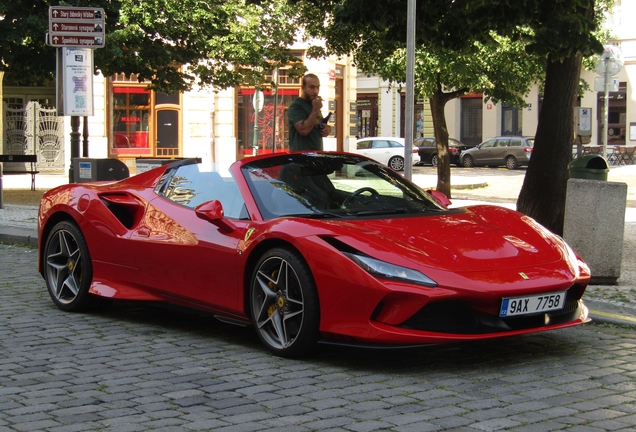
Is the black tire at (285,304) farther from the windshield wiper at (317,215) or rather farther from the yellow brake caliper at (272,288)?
the windshield wiper at (317,215)

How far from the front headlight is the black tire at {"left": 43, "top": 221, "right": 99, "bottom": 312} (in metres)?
2.78

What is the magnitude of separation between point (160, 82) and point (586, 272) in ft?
61.9

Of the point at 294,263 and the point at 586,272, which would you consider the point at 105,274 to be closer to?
the point at 294,263

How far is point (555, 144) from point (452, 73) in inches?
499

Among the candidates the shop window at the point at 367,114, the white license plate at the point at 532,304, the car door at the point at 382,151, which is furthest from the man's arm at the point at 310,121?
the shop window at the point at 367,114

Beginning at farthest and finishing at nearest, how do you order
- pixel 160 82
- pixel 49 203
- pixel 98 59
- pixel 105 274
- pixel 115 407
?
pixel 160 82 < pixel 98 59 < pixel 49 203 < pixel 105 274 < pixel 115 407

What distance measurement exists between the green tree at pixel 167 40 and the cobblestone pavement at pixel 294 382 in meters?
13.6

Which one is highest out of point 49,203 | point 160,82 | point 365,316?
point 160,82

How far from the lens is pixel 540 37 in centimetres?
995

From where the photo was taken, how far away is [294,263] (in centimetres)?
561

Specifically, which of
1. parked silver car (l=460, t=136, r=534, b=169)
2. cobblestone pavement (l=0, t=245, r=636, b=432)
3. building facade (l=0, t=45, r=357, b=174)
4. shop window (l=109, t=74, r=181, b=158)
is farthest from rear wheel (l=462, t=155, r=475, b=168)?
cobblestone pavement (l=0, t=245, r=636, b=432)

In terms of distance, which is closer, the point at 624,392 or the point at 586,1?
the point at 624,392

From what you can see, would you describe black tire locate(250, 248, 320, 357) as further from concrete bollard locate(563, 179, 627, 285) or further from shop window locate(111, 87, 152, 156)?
shop window locate(111, 87, 152, 156)

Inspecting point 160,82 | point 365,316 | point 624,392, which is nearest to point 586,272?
point 624,392
